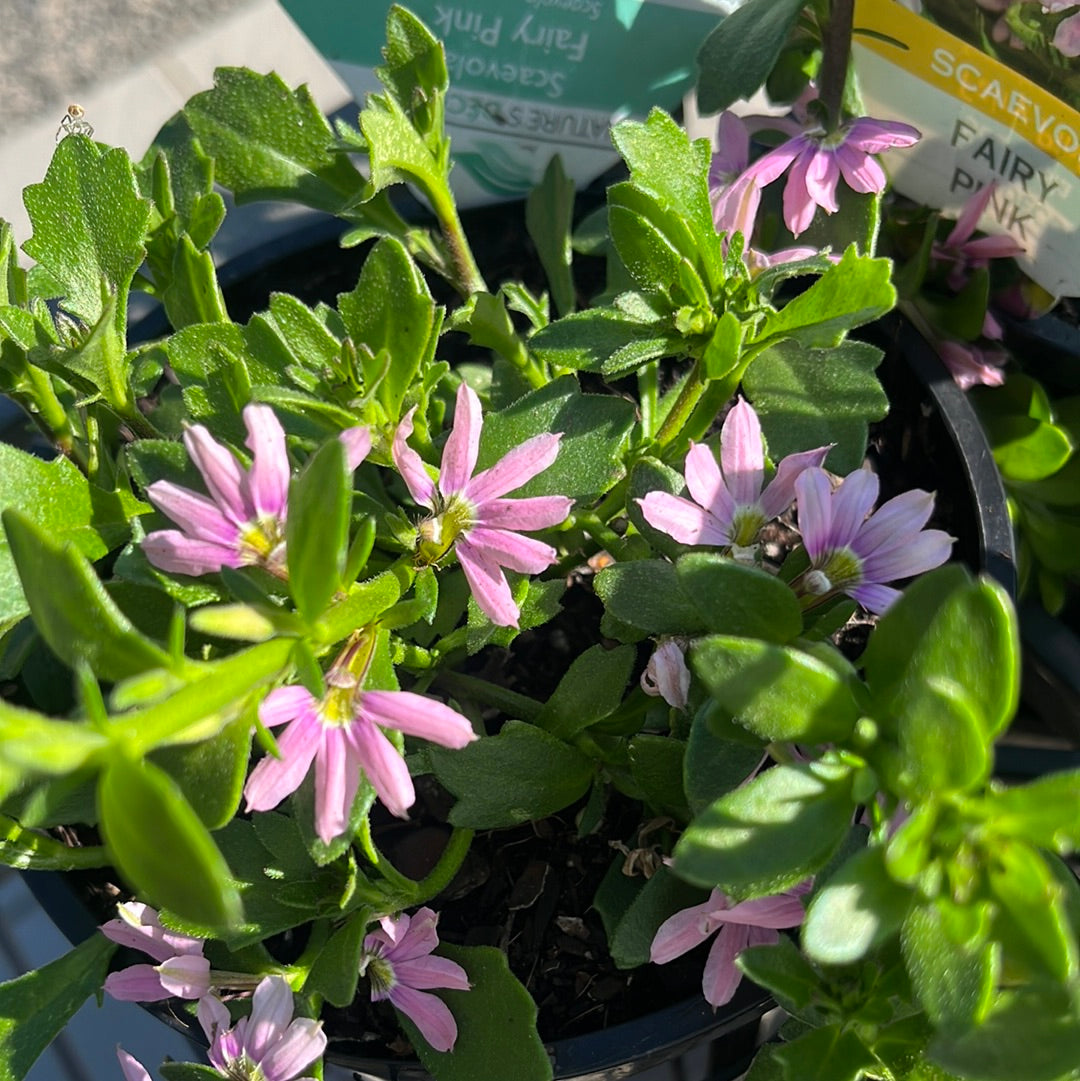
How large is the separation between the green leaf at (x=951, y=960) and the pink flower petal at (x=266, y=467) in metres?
0.28

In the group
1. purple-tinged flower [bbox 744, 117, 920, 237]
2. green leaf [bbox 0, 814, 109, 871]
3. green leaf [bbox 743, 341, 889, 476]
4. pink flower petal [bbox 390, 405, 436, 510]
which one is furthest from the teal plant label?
green leaf [bbox 0, 814, 109, 871]

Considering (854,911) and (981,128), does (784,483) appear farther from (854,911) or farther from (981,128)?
(981,128)

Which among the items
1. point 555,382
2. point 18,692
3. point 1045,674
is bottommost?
point 1045,674

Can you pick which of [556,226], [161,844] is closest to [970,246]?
[556,226]

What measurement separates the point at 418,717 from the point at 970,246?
0.61 meters

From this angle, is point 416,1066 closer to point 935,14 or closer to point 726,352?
point 726,352

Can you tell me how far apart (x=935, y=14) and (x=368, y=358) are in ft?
1.65

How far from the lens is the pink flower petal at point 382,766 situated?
450 millimetres

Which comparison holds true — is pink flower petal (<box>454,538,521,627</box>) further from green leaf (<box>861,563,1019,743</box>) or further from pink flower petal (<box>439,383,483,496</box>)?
green leaf (<box>861,563,1019,743</box>)

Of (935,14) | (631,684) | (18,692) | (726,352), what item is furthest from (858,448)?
(18,692)

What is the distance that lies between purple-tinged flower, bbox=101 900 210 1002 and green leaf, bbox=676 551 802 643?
312 mm

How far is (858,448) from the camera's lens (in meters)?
0.65

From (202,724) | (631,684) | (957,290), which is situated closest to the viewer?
(202,724)

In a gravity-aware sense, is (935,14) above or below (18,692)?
above
